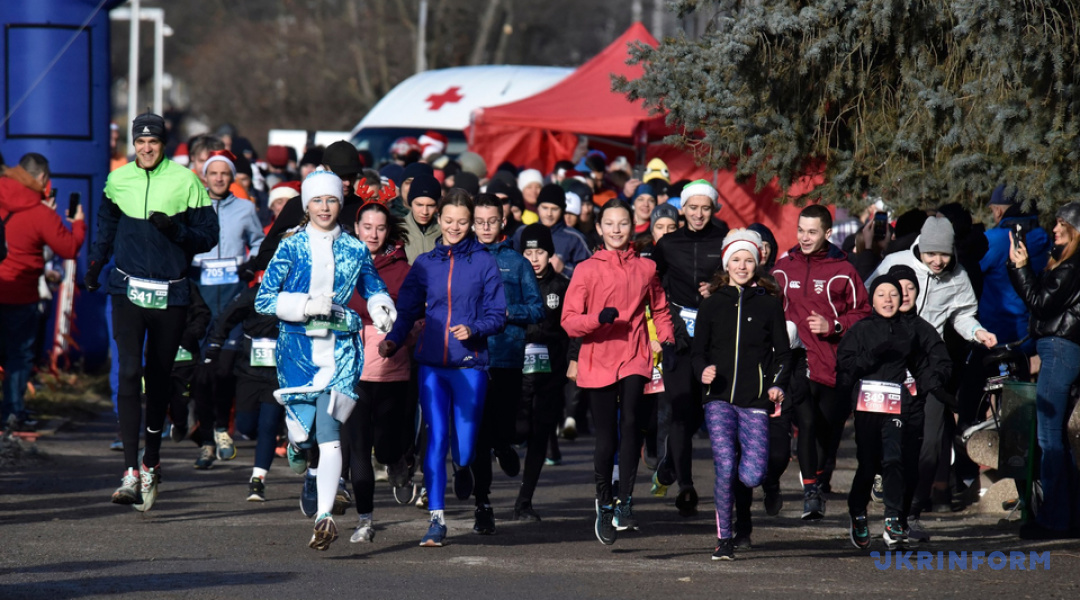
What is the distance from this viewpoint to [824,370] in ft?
33.8

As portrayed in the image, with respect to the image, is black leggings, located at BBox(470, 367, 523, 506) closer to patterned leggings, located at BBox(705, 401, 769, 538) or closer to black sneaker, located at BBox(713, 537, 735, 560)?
patterned leggings, located at BBox(705, 401, 769, 538)

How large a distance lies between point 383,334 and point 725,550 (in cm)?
230

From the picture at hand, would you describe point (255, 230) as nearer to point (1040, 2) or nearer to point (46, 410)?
point (46, 410)

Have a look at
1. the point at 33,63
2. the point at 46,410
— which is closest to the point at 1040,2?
the point at 46,410

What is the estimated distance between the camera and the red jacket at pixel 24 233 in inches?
502

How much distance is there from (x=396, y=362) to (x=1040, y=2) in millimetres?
3966

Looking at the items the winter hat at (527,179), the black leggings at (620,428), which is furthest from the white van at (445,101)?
the black leggings at (620,428)

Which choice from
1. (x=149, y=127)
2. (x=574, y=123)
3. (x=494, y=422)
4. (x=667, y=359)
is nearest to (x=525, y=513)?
(x=494, y=422)

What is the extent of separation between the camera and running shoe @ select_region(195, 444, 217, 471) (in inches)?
466

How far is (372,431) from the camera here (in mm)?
9109

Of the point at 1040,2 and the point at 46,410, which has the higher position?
the point at 1040,2

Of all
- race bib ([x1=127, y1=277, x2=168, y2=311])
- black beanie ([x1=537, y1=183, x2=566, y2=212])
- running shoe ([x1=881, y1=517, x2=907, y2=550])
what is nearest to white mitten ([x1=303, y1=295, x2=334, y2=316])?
race bib ([x1=127, y1=277, x2=168, y2=311])

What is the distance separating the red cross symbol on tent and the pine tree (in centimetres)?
1313

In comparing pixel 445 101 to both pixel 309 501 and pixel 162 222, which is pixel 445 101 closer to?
pixel 162 222
